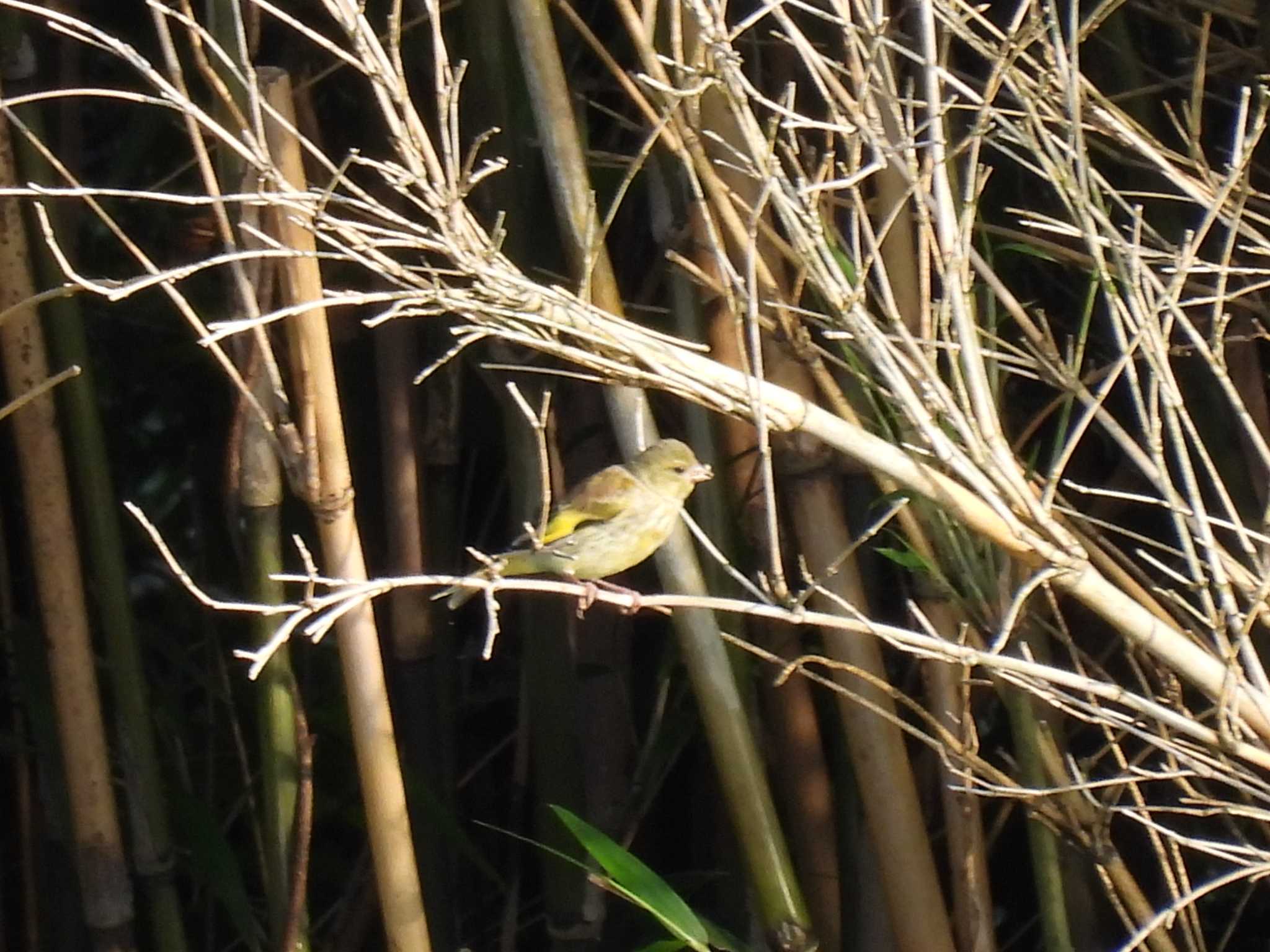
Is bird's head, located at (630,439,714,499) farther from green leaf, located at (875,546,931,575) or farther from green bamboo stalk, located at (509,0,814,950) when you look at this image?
green leaf, located at (875,546,931,575)

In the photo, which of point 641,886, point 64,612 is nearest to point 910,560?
point 641,886

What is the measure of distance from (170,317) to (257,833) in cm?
82

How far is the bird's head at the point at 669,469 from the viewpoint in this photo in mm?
1802

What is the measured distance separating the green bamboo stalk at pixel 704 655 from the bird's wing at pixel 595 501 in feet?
0.31

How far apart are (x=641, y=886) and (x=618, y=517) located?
44 centimetres

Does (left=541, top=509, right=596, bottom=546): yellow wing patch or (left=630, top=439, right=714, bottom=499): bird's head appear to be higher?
(left=630, top=439, right=714, bottom=499): bird's head

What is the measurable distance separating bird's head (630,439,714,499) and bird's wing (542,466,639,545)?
2 centimetres

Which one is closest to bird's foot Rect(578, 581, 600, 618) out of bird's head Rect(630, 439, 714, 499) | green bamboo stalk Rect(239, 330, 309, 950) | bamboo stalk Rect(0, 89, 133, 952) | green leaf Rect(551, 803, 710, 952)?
bird's head Rect(630, 439, 714, 499)

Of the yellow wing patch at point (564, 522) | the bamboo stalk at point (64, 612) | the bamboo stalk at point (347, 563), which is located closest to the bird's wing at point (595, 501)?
the yellow wing patch at point (564, 522)

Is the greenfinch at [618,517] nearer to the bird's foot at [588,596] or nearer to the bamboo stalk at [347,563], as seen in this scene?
the bird's foot at [588,596]

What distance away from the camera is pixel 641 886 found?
1.74 meters

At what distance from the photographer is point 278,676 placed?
70.3 inches

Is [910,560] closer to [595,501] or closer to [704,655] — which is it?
[704,655]

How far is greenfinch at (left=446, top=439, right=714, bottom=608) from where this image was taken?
181 cm
